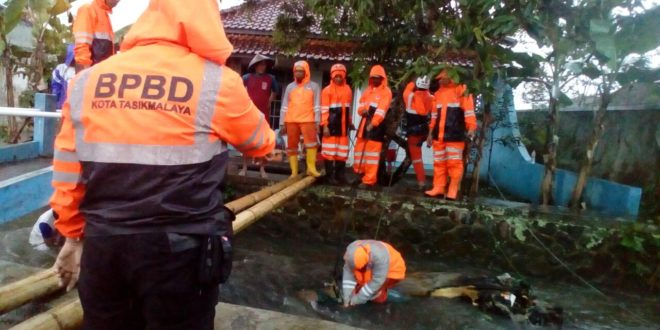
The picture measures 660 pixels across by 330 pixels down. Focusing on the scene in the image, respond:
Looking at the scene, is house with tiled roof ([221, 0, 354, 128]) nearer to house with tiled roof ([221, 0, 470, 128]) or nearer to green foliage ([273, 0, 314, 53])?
house with tiled roof ([221, 0, 470, 128])

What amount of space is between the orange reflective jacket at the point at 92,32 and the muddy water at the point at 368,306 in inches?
82.4

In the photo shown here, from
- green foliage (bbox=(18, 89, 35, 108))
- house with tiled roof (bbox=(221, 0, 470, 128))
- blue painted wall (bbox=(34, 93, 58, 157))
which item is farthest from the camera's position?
green foliage (bbox=(18, 89, 35, 108))

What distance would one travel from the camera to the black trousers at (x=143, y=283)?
166 centimetres

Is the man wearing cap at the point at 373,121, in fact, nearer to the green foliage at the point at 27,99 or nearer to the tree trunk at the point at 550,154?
the tree trunk at the point at 550,154

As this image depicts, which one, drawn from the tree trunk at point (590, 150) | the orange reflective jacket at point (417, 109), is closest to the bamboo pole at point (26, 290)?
the orange reflective jacket at point (417, 109)

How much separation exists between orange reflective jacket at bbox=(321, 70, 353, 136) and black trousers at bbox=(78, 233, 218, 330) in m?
5.87

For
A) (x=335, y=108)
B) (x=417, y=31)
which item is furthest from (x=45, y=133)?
(x=417, y=31)

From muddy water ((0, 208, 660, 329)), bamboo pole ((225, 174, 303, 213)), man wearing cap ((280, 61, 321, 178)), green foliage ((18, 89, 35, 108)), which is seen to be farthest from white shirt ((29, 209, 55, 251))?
green foliage ((18, 89, 35, 108))

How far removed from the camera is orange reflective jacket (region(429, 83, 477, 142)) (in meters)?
6.71

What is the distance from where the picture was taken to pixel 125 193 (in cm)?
167

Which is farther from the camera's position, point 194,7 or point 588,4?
point 588,4

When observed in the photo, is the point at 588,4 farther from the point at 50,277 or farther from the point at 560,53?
the point at 50,277

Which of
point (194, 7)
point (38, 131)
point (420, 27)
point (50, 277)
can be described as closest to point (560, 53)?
point (420, 27)

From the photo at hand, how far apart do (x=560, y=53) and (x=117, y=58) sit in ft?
18.2
